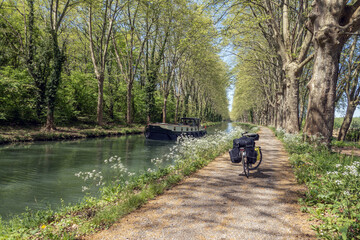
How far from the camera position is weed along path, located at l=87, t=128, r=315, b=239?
3.22 metres

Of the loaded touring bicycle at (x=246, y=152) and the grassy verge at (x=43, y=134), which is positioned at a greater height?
the loaded touring bicycle at (x=246, y=152)

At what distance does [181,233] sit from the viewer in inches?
126

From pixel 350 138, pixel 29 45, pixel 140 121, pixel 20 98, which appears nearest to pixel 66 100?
pixel 20 98

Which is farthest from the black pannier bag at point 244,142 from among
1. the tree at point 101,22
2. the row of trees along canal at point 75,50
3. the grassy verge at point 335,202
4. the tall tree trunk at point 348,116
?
the tree at point 101,22

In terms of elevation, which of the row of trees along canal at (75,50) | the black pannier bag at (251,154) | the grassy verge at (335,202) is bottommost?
the grassy verge at (335,202)

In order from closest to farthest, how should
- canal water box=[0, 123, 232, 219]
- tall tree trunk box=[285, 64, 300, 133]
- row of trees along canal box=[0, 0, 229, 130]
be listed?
canal water box=[0, 123, 232, 219] → tall tree trunk box=[285, 64, 300, 133] → row of trees along canal box=[0, 0, 229, 130]

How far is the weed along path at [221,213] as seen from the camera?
3217 millimetres

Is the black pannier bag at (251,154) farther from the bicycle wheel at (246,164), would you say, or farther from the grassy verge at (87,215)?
the grassy verge at (87,215)

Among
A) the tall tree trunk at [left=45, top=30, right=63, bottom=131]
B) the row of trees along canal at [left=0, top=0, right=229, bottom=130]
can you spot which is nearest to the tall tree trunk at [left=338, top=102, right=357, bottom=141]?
the row of trees along canal at [left=0, top=0, right=229, bottom=130]

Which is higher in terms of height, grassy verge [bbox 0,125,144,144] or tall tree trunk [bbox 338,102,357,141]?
tall tree trunk [bbox 338,102,357,141]

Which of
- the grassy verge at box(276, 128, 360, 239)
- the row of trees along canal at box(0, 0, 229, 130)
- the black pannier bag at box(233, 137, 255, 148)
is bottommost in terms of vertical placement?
the grassy verge at box(276, 128, 360, 239)

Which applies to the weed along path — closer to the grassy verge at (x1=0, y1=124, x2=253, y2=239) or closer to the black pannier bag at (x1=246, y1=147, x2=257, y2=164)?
the grassy verge at (x1=0, y1=124, x2=253, y2=239)

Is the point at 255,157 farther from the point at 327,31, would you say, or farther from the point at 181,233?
the point at 327,31

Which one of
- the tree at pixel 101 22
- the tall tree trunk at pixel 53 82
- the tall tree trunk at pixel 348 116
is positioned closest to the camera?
the tall tree trunk at pixel 348 116
